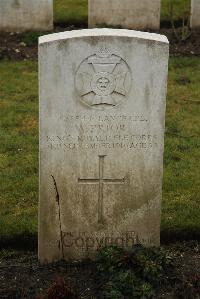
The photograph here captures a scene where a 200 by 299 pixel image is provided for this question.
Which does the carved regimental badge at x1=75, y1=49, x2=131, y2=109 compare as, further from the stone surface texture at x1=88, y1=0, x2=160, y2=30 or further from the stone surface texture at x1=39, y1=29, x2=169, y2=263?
the stone surface texture at x1=88, y1=0, x2=160, y2=30

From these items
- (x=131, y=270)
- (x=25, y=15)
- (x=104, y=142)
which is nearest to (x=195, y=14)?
(x=25, y=15)

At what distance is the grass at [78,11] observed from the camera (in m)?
12.5

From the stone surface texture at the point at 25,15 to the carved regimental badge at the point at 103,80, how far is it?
6938 millimetres

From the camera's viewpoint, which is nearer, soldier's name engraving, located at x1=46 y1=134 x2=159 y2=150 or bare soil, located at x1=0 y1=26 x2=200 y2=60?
soldier's name engraving, located at x1=46 y1=134 x2=159 y2=150

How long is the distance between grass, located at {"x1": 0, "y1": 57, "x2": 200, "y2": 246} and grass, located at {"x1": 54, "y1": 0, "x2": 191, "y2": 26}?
76.6 inches

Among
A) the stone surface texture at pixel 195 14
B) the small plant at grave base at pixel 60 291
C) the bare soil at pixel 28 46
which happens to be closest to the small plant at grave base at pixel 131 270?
the small plant at grave base at pixel 60 291

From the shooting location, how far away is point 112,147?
5.47 m

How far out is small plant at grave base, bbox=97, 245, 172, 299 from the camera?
5145mm

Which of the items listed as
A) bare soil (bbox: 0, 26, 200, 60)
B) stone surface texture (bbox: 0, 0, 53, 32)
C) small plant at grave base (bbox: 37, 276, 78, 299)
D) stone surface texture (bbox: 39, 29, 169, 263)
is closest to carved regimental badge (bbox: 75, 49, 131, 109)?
stone surface texture (bbox: 39, 29, 169, 263)

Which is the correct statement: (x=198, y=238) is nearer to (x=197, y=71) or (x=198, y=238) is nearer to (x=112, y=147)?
(x=112, y=147)

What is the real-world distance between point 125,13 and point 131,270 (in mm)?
7654

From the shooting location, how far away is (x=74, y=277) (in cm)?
555

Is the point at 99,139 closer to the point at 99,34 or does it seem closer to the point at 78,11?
the point at 99,34

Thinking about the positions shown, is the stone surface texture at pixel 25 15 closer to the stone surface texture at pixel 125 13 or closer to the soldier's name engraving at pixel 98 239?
the stone surface texture at pixel 125 13
